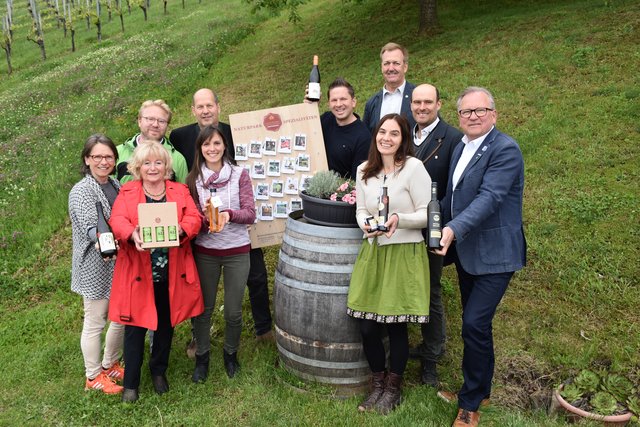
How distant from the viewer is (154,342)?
4.89 metres

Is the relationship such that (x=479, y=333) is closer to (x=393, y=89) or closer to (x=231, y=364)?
(x=231, y=364)

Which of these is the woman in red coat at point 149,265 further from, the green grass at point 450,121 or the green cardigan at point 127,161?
the green grass at point 450,121

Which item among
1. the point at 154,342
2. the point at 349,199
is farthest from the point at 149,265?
the point at 349,199

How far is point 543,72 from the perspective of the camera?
11.5m

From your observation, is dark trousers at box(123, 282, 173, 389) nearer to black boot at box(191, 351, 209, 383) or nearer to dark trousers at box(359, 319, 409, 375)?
black boot at box(191, 351, 209, 383)

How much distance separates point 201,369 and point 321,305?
1.46 metres

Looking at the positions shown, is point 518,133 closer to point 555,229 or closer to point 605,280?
point 555,229

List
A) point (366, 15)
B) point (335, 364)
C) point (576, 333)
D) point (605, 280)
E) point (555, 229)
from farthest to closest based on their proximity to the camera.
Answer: point (366, 15)
point (555, 229)
point (605, 280)
point (576, 333)
point (335, 364)

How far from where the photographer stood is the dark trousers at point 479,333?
4.15m

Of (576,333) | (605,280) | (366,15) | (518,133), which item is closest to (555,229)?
(605,280)

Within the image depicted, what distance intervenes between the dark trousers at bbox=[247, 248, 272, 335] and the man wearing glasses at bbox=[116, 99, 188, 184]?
1.19 meters

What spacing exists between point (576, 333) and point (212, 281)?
3.57 metres

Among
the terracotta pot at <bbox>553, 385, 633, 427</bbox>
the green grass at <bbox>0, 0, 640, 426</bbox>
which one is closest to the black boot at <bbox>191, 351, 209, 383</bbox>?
the green grass at <bbox>0, 0, 640, 426</bbox>

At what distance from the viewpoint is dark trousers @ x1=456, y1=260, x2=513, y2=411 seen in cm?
415
